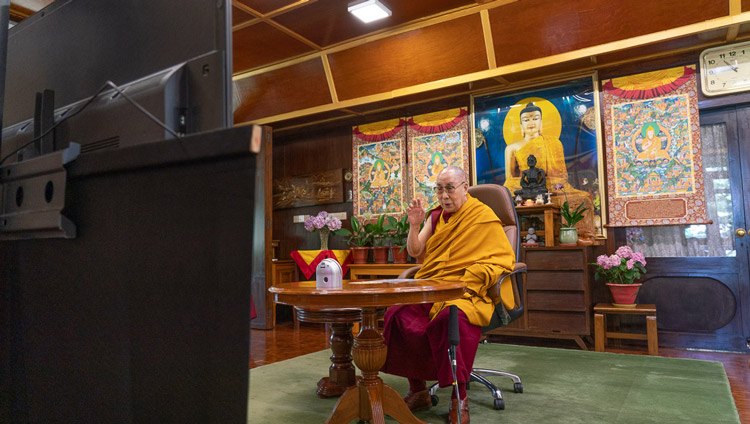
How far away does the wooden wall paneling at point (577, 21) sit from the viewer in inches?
142

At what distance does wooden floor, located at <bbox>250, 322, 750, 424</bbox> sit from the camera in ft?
9.06

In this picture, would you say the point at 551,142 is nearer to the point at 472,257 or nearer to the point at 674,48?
the point at 674,48

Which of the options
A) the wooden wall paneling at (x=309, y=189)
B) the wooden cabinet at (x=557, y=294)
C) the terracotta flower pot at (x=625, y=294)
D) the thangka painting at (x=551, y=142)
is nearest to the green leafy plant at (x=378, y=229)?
the wooden wall paneling at (x=309, y=189)

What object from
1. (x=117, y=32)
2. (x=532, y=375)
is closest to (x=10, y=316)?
(x=117, y=32)

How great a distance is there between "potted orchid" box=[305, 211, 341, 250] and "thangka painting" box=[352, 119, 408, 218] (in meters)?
0.30

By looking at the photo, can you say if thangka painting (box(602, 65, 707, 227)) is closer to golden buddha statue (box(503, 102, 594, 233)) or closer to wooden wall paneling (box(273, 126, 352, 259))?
golden buddha statue (box(503, 102, 594, 233))

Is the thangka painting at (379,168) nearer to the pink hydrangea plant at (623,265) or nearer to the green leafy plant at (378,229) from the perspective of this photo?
the green leafy plant at (378,229)

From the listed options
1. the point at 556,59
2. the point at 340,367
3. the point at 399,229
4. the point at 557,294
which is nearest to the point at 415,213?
the point at 340,367

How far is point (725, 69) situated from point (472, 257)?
2.99 meters

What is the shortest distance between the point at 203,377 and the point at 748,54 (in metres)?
4.72

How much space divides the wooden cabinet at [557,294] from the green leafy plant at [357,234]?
71.8 inches

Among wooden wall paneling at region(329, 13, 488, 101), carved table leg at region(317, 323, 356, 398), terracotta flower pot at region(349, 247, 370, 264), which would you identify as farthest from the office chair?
terracotta flower pot at region(349, 247, 370, 264)

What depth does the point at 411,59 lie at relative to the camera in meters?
4.67

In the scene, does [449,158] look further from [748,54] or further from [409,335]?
[409,335]
